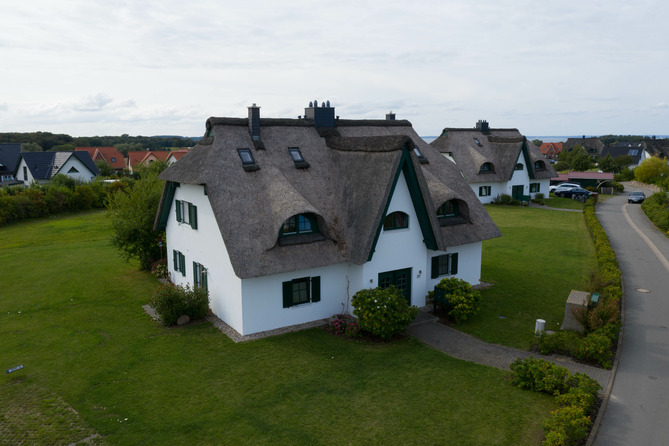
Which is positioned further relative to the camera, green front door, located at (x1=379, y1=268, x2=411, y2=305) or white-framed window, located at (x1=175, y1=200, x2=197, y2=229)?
white-framed window, located at (x1=175, y1=200, x2=197, y2=229)

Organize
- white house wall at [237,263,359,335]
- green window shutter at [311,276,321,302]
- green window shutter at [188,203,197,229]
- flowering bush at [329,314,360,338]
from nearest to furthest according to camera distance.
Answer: white house wall at [237,263,359,335]
flowering bush at [329,314,360,338]
green window shutter at [311,276,321,302]
green window shutter at [188,203,197,229]

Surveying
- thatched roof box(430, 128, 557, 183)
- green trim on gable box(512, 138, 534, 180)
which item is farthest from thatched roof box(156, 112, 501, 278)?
green trim on gable box(512, 138, 534, 180)

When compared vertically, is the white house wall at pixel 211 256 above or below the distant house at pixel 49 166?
below

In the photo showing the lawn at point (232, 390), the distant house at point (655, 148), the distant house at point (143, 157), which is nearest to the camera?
the lawn at point (232, 390)

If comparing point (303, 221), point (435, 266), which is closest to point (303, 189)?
point (303, 221)

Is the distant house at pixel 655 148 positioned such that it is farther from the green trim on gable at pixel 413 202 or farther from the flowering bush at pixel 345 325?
the flowering bush at pixel 345 325

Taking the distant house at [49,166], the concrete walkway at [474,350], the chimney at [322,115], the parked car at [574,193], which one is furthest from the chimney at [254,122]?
the distant house at [49,166]

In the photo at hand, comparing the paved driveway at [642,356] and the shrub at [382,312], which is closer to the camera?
the paved driveway at [642,356]

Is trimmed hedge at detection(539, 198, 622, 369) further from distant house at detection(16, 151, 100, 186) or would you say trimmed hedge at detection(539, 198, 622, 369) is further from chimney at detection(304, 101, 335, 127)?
distant house at detection(16, 151, 100, 186)
